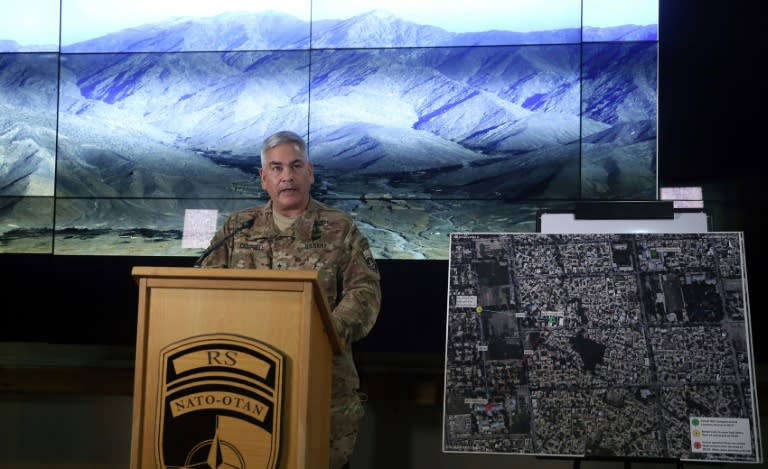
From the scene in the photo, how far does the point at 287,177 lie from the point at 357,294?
0.50m

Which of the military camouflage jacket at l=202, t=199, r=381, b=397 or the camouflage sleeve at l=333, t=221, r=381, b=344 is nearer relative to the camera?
the camouflage sleeve at l=333, t=221, r=381, b=344

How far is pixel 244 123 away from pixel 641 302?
2.57 meters

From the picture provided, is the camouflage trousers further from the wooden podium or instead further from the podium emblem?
the podium emblem

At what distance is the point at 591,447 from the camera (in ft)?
8.61

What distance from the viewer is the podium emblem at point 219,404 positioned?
1998 millimetres

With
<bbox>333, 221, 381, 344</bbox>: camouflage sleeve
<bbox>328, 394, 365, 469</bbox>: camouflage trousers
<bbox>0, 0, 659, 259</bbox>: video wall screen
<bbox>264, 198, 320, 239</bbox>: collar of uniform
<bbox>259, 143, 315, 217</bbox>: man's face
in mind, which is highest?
<bbox>0, 0, 659, 259</bbox>: video wall screen

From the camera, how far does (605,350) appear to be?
2725mm

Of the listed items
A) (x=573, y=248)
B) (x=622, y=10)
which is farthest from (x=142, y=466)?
(x=622, y=10)

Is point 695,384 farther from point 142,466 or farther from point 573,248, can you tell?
point 142,466

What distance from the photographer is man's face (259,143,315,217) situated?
288 centimetres

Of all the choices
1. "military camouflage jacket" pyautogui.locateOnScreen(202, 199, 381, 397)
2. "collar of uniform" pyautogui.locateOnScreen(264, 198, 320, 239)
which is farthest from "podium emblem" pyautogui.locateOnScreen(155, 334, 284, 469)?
"collar of uniform" pyautogui.locateOnScreen(264, 198, 320, 239)

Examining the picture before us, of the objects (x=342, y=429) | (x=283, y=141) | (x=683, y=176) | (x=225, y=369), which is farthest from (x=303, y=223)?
(x=683, y=176)

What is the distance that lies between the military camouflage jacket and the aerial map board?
339mm

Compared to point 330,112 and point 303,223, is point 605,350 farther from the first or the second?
point 330,112
